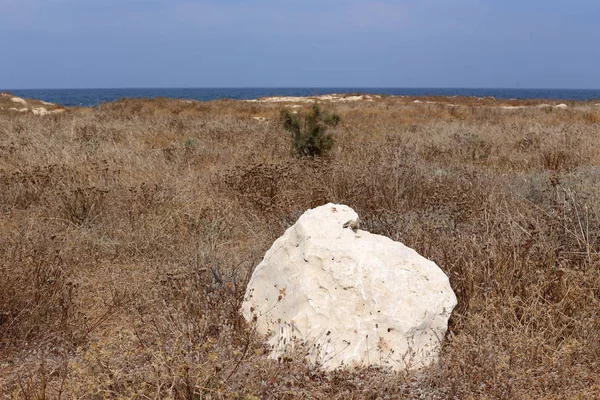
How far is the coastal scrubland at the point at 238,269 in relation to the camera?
2.73m

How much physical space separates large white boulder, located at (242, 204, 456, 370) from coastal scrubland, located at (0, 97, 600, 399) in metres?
0.14

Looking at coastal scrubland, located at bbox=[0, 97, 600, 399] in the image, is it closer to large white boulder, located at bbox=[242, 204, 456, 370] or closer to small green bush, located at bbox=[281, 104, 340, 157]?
large white boulder, located at bbox=[242, 204, 456, 370]

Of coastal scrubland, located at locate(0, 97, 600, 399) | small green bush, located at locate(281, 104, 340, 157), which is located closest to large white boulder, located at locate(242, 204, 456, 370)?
coastal scrubland, located at locate(0, 97, 600, 399)

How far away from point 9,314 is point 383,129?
40.4ft

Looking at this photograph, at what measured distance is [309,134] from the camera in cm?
998

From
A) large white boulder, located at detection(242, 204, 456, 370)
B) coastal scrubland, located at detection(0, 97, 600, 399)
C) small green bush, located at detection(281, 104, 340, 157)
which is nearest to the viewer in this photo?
coastal scrubland, located at detection(0, 97, 600, 399)

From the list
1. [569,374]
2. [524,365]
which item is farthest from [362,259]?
[569,374]

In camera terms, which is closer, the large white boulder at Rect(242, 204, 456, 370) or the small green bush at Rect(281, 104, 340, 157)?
the large white boulder at Rect(242, 204, 456, 370)

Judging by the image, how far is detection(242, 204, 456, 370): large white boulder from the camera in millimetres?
2986

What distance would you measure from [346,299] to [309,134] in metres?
7.05

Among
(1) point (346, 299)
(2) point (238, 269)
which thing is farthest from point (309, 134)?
(1) point (346, 299)

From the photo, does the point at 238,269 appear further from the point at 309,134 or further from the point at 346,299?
the point at 309,134

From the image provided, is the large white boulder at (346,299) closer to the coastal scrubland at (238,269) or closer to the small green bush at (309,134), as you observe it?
the coastal scrubland at (238,269)

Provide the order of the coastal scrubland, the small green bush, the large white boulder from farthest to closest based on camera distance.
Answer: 1. the small green bush
2. the large white boulder
3. the coastal scrubland
